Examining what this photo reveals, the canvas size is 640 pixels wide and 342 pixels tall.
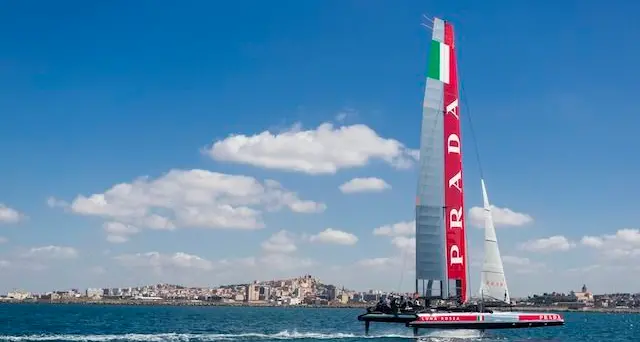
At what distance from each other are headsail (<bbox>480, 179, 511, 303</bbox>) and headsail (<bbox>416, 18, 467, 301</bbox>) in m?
1.22

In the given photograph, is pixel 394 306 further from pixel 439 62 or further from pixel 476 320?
pixel 439 62

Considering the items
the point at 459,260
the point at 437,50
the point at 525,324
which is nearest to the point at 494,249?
the point at 459,260

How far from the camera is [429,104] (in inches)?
1702

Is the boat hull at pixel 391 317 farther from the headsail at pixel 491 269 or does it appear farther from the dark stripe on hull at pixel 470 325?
the headsail at pixel 491 269

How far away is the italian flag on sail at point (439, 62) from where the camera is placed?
43406 mm

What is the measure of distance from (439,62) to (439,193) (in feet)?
26.1

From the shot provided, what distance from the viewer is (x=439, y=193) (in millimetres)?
42812

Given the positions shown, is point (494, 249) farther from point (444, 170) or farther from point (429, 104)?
point (429, 104)

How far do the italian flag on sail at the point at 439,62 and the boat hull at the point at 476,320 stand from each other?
46.2ft

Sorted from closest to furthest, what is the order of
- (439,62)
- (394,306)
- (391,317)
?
(391,317) → (394,306) → (439,62)

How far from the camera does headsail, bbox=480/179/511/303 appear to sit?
1667 inches

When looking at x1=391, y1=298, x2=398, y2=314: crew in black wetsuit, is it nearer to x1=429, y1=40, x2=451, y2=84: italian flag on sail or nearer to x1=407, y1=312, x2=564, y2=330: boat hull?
x1=407, y1=312, x2=564, y2=330: boat hull

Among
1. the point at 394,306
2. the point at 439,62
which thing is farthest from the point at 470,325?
the point at 439,62

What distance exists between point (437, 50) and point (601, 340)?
37139 millimetres
